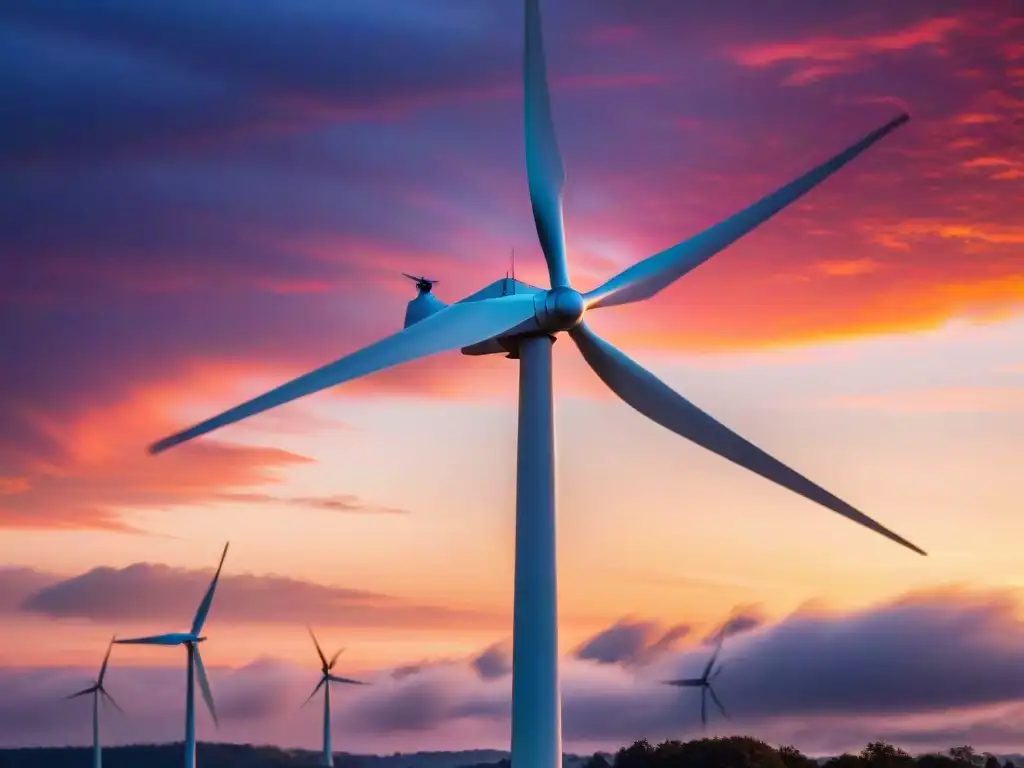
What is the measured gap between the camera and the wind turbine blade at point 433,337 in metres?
47.4

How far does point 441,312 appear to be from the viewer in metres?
50.7

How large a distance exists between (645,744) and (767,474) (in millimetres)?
117097

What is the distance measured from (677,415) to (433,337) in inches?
324

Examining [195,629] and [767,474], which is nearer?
[767,474]

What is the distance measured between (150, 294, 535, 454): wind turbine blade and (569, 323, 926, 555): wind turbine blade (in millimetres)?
2393

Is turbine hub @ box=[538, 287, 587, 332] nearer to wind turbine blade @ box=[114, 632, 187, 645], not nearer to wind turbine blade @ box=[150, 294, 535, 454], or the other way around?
wind turbine blade @ box=[150, 294, 535, 454]

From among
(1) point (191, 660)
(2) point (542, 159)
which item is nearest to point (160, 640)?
(1) point (191, 660)

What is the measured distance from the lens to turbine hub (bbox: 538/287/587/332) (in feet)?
164

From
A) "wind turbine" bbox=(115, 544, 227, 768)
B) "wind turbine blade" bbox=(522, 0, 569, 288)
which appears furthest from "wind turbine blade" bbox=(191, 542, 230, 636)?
"wind turbine blade" bbox=(522, 0, 569, 288)

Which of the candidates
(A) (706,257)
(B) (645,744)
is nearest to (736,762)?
(B) (645,744)

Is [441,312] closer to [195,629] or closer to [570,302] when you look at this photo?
[570,302]

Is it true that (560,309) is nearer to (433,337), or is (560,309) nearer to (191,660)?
(433,337)

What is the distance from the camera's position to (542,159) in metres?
54.8

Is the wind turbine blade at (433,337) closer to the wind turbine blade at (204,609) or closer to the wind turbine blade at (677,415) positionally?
the wind turbine blade at (677,415)
